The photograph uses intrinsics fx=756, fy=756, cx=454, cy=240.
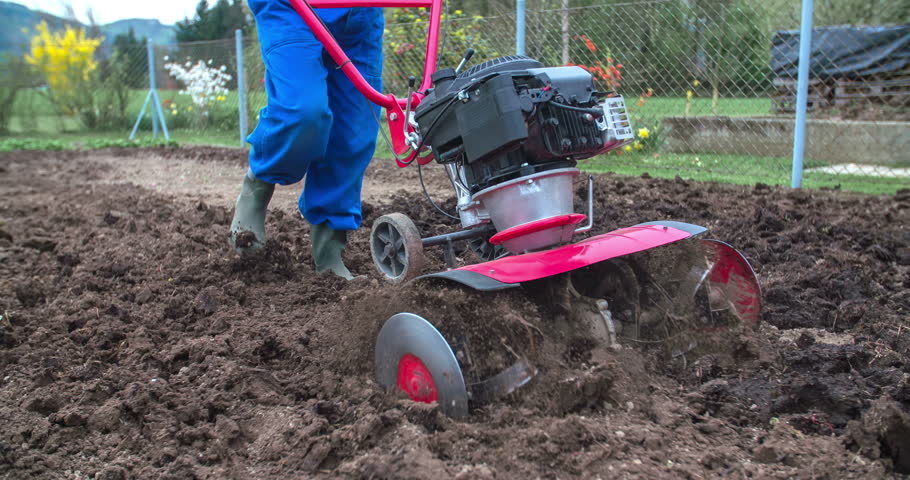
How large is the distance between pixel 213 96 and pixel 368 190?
763 centimetres

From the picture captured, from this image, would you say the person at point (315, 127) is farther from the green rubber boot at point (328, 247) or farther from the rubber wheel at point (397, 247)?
the rubber wheel at point (397, 247)

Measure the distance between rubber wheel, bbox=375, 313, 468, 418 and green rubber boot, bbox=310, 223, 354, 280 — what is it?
1317 mm

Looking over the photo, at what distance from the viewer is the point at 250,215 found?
3305 mm

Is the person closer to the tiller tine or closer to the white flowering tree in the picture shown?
the tiller tine

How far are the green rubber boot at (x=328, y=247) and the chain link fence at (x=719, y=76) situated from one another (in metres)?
3.84

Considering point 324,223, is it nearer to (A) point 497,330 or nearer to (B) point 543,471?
(A) point 497,330

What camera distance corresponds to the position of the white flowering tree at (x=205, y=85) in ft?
40.2

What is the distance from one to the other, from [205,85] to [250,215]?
10.0 m

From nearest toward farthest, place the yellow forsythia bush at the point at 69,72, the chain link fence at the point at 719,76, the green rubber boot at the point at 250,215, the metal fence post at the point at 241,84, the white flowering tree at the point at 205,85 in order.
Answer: the green rubber boot at the point at 250,215 → the chain link fence at the point at 719,76 → the metal fence post at the point at 241,84 → the white flowering tree at the point at 205,85 → the yellow forsythia bush at the point at 69,72

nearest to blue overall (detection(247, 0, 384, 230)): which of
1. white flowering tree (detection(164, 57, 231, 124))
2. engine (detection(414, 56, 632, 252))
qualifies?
engine (detection(414, 56, 632, 252))

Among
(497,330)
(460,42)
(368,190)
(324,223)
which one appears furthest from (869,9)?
(497,330)

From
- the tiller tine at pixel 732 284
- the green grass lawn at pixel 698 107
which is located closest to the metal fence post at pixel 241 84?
the green grass lawn at pixel 698 107

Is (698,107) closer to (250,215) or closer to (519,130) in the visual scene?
(250,215)

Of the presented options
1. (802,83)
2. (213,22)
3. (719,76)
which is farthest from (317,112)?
(213,22)
